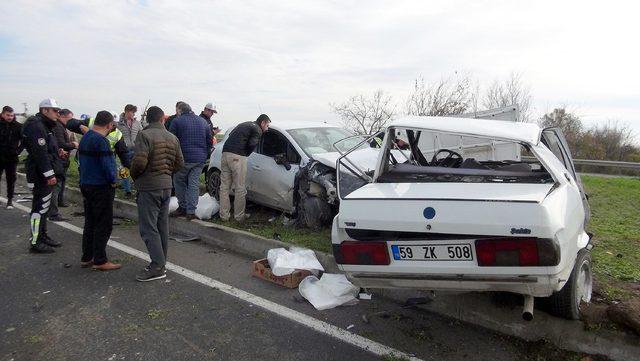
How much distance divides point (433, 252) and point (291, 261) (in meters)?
2.03

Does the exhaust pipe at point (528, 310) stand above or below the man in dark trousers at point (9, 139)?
below

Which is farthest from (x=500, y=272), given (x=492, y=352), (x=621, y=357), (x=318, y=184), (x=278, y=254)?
(x=318, y=184)

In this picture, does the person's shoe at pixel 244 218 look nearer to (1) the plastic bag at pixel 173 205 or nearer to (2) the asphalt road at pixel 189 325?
(1) the plastic bag at pixel 173 205

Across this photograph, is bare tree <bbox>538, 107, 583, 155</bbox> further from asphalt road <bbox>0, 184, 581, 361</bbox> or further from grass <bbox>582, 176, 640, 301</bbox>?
asphalt road <bbox>0, 184, 581, 361</bbox>

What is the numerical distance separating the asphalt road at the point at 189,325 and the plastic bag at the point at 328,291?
82mm

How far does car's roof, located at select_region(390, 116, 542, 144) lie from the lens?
11.6 ft

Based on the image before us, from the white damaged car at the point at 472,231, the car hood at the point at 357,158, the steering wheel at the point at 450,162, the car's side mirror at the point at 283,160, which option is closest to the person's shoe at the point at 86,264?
the car's side mirror at the point at 283,160

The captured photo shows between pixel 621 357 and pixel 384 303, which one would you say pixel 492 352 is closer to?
pixel 621 357

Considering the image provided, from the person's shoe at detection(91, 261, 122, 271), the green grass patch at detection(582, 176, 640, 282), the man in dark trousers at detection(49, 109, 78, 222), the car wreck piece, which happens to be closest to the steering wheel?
the car wreck piece

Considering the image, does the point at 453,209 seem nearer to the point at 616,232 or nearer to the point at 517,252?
the point at 517,252

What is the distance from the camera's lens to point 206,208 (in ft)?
22.5

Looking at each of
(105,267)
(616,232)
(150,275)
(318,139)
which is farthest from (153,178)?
(616,232)

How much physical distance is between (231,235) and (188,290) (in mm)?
1585

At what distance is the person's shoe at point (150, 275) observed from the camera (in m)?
4.63
